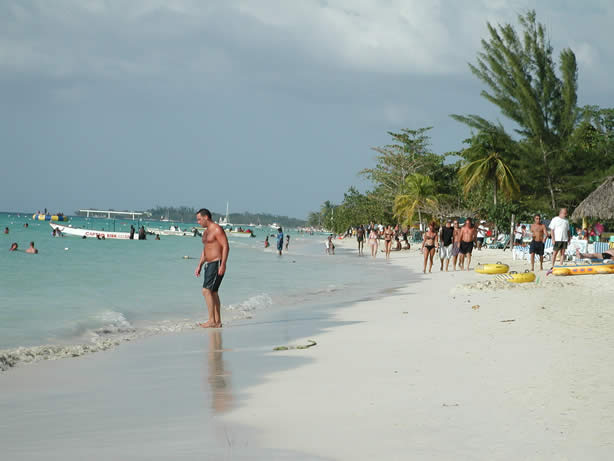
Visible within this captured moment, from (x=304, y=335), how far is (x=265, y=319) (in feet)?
6.64

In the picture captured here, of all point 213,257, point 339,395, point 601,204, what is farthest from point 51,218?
point 339,395

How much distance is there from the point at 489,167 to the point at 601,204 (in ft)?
41.5

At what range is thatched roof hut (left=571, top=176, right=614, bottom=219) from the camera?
19.0 m

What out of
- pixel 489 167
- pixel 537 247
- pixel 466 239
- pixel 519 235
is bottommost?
pixel 537 247

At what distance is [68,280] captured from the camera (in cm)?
1673

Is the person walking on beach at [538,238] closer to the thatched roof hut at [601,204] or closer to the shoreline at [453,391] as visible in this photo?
the thatched roof hut at [601,204]

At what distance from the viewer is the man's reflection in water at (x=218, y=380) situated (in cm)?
391

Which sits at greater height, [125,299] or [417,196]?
[417,196]

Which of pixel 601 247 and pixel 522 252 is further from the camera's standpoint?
pixel 522 252

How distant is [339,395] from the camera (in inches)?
159

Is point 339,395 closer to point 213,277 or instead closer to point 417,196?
point 213,277

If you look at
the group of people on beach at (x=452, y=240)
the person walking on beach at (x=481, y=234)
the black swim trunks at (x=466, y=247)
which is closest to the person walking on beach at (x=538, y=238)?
the group of people on beach at (x=452, y=240)

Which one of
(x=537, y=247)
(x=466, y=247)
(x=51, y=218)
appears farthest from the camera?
(x=51, y=218)

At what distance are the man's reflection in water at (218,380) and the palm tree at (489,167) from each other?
24774mm
